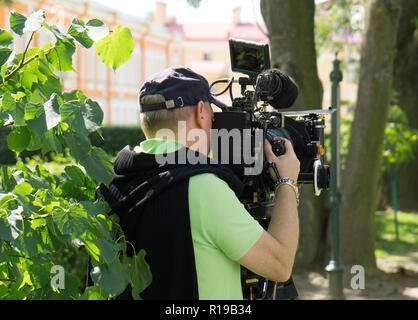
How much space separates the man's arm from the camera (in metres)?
1.96

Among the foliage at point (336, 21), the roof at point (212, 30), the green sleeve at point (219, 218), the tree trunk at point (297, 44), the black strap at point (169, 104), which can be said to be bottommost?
the green sleeve at point (219, 218)

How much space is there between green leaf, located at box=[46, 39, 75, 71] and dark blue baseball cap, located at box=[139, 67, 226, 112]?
276mm

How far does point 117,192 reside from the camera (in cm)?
213

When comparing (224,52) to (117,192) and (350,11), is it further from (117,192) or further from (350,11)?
(117,192)

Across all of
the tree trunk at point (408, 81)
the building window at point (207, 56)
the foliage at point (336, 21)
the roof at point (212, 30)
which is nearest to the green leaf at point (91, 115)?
the tree trunk at point (408, 81)

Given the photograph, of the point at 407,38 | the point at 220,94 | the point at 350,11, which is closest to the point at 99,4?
the point at 350,11

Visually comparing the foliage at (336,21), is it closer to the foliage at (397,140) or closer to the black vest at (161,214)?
the foliage at (397,140)

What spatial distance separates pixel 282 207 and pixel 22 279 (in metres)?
0.94

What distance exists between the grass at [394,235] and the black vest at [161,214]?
714cm

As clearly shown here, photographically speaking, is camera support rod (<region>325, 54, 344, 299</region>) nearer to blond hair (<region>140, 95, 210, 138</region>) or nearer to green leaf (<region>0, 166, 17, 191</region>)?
blond hair (<region>140, 95, 210, 138</region>)

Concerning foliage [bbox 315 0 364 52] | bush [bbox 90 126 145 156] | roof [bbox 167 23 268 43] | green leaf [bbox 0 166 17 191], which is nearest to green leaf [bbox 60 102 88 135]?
green leaf [bbox 0 166 17 191]

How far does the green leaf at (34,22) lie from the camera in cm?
192

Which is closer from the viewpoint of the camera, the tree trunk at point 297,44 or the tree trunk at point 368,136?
the tree trunk at point 297,44

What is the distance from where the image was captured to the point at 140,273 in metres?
2.03
